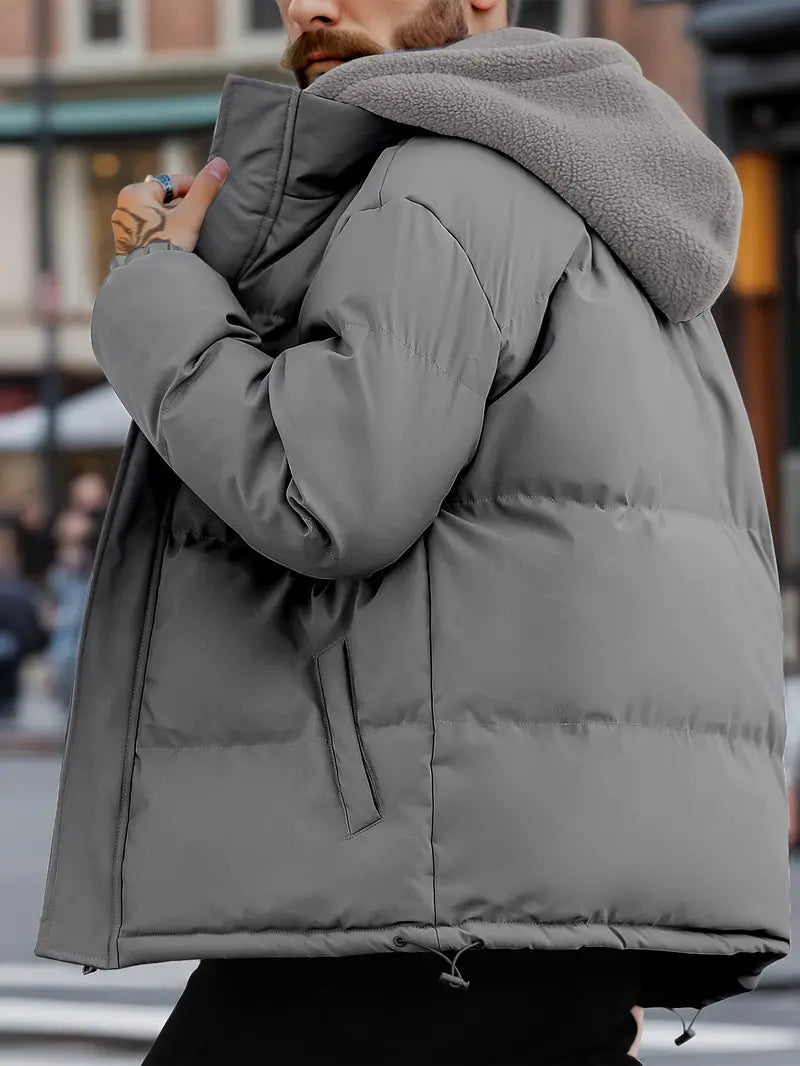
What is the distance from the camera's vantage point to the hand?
1594 mm

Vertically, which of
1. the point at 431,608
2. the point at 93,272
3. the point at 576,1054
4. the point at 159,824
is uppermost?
the point at 431,608

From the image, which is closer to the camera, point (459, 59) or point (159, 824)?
point (159, 824)

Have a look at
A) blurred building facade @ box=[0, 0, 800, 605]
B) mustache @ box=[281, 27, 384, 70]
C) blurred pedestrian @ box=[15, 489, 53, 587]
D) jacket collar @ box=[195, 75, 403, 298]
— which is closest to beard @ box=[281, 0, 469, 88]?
mustache @ box=[281, 27, 384, 70]

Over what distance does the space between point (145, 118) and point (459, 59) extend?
1370 cm

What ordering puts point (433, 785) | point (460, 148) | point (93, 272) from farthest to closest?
1. point (93, 272)
2. point (460, 148)
3. point (433, 785)

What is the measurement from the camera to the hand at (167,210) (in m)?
1.59

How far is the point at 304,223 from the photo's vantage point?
5.12 ft

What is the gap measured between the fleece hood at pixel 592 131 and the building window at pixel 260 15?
13.1 m

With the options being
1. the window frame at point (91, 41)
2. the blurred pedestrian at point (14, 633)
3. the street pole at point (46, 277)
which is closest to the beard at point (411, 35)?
the blurred pedestrian at point (14, 633)

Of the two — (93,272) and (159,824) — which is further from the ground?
(159,824)

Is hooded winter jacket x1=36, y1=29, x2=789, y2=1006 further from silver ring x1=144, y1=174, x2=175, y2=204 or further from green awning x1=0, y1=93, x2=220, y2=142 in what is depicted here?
green awning x1=0, y1=93, x2=220, y2=142

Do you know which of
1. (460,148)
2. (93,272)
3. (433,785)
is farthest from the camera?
(93,272)

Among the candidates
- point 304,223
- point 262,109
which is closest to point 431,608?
point 304,223

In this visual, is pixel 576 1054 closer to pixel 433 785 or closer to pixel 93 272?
pixel 433 785
